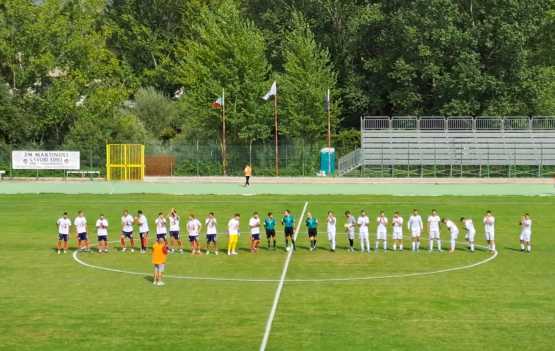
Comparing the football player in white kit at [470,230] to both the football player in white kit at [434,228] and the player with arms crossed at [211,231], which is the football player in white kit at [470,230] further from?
the player with arms crossed at [211,231]

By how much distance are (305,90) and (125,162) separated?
19.5 meters

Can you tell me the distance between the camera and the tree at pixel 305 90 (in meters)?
83.6

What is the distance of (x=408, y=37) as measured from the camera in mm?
84312

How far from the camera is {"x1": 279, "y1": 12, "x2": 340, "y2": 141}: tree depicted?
83625 mm

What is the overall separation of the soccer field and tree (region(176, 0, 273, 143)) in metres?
40.4

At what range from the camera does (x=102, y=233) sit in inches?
1491

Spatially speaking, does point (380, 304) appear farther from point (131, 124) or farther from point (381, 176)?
point (131, 124)

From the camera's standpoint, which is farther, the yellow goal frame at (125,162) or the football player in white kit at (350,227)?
the yellow goal frame at (125,162)

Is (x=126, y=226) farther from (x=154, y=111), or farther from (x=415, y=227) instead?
(x=154, y=111)

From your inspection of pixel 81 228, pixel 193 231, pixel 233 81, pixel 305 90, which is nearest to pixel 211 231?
pixel 193 231

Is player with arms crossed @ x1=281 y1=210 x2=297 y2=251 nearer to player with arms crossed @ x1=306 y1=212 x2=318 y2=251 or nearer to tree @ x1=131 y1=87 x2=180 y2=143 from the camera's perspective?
player with arms crossed @ x1=306 y1=212 x2=318 y2=251

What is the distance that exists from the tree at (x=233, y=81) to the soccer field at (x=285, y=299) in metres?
40.4

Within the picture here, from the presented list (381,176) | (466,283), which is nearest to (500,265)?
(466,283)

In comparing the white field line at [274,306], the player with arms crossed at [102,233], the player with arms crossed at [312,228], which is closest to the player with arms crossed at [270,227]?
the white field line at [274,306]
